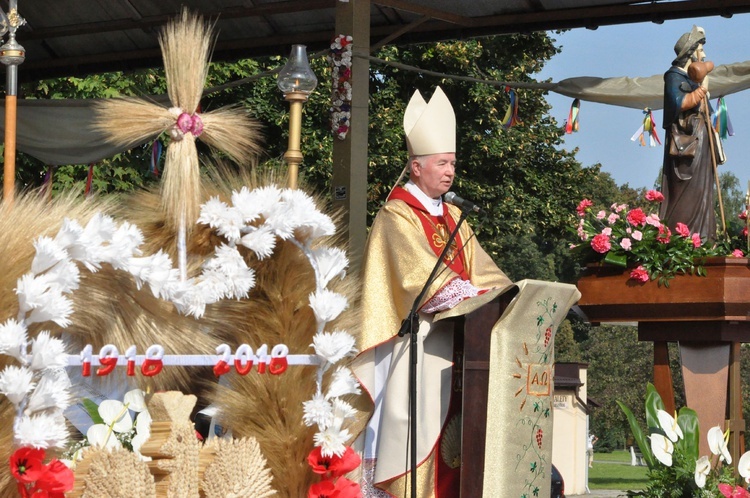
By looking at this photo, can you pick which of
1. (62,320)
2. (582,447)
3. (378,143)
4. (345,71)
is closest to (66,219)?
(62,320)

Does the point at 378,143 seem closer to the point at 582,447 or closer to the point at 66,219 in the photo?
the point at 582,447

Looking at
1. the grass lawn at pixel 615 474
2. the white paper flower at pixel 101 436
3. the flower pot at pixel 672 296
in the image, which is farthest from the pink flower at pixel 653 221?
the grass lawn at pixel 615 474

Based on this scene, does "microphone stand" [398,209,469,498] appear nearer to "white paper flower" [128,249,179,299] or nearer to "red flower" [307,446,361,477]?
"red flower" [307,446,361,477]

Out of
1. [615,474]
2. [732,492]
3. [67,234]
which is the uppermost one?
[67,234]

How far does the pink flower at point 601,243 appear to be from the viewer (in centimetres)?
610

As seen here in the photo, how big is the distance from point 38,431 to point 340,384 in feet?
3.95

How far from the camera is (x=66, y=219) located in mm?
3510

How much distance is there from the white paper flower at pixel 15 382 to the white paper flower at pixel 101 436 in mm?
553

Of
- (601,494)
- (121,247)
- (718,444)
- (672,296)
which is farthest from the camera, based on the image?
(601,494)

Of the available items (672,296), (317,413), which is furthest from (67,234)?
(672,296)

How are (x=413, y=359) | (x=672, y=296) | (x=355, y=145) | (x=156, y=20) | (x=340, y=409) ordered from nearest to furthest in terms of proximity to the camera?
(x=340, y=409)
(x=413, y=359)
(x=672, y=296)
(x=355, y=145)
(x=156, y=20)

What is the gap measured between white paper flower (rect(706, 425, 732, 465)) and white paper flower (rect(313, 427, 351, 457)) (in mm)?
2152

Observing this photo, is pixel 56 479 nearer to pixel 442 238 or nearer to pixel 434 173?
pixel 442 238

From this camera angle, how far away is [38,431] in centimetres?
336
